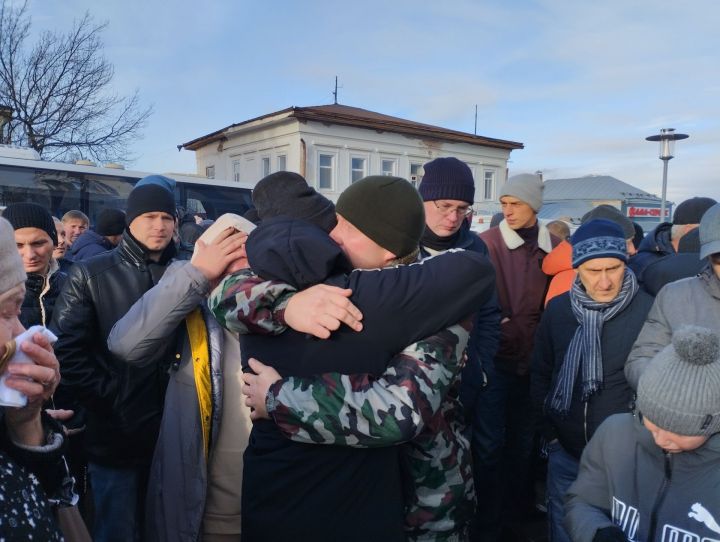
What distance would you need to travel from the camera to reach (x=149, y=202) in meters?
2.68

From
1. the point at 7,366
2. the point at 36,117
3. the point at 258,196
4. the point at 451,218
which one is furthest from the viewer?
the point at 36,117

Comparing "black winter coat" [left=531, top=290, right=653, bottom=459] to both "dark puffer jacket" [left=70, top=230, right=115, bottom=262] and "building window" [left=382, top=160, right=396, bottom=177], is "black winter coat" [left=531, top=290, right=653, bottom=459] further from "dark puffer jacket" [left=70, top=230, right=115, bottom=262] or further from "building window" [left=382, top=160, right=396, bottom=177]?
"building window" [left=382, top=160, right=396, bottom=177]

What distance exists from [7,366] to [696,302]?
2365 millimetres

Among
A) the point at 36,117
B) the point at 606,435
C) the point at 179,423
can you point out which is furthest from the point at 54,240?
the point at 36,117

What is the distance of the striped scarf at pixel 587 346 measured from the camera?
2.58 meters

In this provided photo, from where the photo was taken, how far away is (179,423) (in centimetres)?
200

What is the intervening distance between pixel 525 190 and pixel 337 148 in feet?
84.2

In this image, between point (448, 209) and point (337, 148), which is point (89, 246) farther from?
point (337, 148)

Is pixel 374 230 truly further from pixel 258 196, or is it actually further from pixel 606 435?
pixel 606 435

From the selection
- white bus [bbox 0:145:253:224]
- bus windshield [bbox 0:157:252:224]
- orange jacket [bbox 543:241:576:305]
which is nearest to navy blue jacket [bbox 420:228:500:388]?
orange jacket [bbox 543:241:576:305]

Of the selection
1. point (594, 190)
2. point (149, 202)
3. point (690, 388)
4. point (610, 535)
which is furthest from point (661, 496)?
point (594, 190)

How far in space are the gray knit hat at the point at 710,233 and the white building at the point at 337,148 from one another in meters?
24.8

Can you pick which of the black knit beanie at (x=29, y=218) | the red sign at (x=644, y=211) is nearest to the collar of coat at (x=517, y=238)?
the black knit beanie at (x=29, y=218)

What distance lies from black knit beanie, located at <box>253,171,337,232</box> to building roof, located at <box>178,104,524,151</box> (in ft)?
85.0
